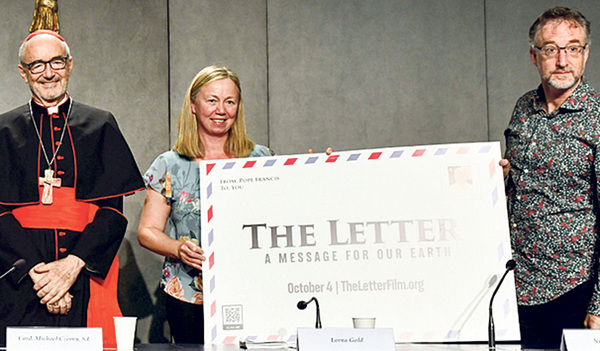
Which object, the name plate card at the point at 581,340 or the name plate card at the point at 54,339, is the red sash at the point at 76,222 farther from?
the name plate card at the point at 581,340

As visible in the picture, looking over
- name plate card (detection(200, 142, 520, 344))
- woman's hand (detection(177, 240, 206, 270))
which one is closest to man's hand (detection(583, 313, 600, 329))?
name plate card (detection(200, 142, 520, 344))

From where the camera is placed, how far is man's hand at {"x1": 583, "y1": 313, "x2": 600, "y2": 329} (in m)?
2.35

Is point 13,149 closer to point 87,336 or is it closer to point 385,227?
point 87,336

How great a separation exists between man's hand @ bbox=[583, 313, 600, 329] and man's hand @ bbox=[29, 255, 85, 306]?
6.02ft

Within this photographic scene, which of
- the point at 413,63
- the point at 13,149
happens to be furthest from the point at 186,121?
the point at 413,63

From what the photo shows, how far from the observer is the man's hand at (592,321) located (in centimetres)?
235

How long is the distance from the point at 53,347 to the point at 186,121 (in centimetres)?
127

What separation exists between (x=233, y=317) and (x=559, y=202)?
123cm

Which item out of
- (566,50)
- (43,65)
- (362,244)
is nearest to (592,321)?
(362,244)

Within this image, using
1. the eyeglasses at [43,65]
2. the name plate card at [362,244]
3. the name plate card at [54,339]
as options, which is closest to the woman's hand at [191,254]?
the name plate card at [362,244]

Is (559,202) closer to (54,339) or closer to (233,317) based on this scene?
(233,317)

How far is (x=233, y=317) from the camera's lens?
2342 millimetres

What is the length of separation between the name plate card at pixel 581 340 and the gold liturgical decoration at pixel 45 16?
112 inches

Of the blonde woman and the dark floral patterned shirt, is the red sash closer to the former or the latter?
the blonde woman
